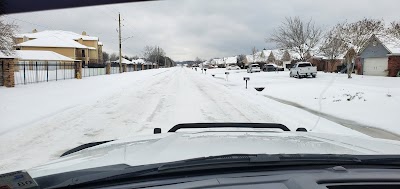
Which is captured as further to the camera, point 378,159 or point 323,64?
point 323,64

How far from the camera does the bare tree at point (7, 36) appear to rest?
23.8 meters

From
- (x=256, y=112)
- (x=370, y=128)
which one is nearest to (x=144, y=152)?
(x=370, y=128)

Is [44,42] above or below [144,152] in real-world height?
above

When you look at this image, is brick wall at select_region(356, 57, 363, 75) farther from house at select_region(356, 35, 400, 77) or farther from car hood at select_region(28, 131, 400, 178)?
car hood at select_region(28, 131, 400, 178)

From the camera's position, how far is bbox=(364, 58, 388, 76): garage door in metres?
40.6

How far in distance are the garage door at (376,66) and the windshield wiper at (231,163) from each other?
1682 inches

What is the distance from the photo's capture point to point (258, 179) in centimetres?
175

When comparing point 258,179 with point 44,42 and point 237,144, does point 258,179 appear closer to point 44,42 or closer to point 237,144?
point 237,144

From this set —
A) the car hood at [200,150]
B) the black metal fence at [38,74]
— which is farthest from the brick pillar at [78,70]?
the car hood at [200,150]

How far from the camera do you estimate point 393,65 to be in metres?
38.5

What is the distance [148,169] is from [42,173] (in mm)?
668

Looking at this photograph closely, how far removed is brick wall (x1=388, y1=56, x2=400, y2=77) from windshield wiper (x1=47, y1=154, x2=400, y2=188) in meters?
41.2

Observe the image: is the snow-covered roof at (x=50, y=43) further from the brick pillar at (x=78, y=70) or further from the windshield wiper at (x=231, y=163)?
the windshield wiper at (x=231, y=163)

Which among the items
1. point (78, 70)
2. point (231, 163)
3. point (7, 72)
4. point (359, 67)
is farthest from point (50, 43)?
point (231, 163)
